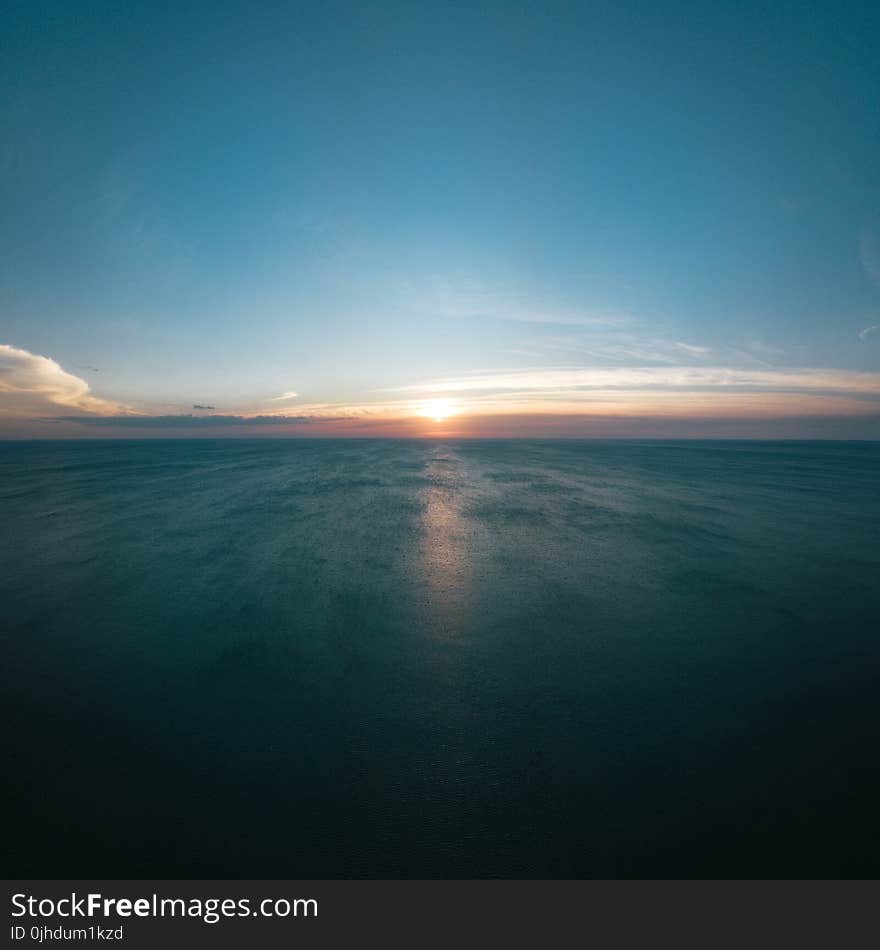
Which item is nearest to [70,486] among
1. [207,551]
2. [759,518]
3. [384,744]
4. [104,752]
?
[207,551]

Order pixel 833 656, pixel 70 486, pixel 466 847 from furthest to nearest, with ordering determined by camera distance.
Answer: pixel 70 486 → pixel 833 656 → pixel 466 847

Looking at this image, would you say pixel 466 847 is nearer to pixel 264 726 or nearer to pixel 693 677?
pixel 264 726

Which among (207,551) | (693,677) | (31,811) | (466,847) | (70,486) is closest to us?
(466,847)

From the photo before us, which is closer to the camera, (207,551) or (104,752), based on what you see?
(104,752)

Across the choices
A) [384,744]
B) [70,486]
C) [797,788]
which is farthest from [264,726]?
[70,486]
